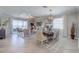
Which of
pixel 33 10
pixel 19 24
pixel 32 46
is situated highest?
pixel 33 10

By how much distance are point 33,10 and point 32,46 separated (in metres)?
0.73

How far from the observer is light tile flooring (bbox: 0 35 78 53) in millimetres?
2492

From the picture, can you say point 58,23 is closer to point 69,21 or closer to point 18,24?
point 69,21

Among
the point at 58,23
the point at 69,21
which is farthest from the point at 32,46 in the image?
the point at 69,21

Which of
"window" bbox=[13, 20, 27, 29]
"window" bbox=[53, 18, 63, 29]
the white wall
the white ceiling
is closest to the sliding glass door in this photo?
"window" bbox=[13, 20, 27, 29]

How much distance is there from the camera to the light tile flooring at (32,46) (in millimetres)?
2492

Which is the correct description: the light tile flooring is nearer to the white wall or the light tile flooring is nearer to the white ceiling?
the white wall

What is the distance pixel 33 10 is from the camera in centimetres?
254

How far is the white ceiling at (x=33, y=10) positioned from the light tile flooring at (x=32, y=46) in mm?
476

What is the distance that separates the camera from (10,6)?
2504mm

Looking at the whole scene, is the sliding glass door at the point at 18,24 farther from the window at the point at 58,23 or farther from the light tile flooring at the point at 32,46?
the window at the point at 58,23
